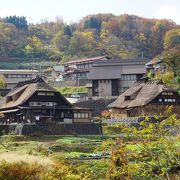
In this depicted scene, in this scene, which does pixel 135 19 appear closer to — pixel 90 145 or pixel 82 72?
pixel 82 72

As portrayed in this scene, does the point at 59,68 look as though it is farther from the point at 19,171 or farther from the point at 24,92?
the point at 19,171

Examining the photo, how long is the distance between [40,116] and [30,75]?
35560mm

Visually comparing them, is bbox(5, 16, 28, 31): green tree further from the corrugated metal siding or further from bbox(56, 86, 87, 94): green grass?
the corrugated metal siding

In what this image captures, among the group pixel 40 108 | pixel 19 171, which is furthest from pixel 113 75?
pixel 19 171

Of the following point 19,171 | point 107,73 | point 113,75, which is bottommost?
point 19,171

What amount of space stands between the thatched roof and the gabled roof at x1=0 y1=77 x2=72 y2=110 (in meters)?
8.41

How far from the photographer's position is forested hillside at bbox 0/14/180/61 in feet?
314

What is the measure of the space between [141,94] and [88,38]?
50.8m

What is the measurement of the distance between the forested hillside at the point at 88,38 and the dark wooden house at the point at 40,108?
48.4 meters

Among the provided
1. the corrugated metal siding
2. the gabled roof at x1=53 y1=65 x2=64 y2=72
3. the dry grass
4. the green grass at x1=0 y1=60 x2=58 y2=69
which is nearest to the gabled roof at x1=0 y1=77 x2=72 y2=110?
the corrugated metal siding

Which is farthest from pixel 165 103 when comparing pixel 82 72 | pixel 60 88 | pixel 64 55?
pixel 64 55

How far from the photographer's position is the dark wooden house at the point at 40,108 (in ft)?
139

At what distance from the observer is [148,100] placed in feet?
152

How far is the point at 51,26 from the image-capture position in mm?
129250
